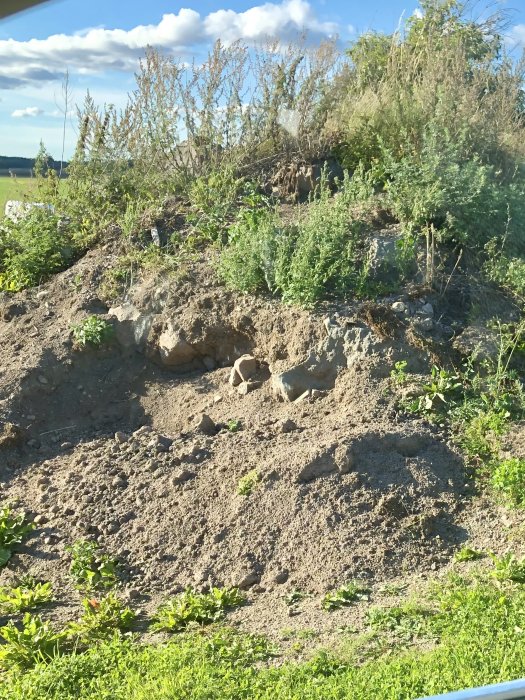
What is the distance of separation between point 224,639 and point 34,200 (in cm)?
654

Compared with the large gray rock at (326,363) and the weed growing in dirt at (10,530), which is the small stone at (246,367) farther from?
the weed growing in dirt at (10,530)

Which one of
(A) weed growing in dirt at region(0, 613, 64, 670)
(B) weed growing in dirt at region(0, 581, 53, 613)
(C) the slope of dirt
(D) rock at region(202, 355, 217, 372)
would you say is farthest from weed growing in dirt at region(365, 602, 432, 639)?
(D) rock at region(202, 355, 217, 372)

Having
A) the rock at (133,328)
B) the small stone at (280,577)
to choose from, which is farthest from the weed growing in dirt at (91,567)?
the rock at (133,328)

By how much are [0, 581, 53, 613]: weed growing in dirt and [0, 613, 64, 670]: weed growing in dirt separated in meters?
0.43

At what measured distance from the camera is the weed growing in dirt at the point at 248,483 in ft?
18.9

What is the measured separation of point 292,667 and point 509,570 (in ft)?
4.83

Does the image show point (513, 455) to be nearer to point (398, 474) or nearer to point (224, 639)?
point (398, 474)

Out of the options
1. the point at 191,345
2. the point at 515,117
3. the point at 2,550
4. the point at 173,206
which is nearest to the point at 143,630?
the point at 2,550

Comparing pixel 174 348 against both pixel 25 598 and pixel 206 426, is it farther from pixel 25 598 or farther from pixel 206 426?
pixel 25 598

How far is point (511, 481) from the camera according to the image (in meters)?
5.62

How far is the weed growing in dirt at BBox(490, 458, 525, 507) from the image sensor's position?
560cm

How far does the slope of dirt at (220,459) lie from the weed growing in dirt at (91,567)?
0.25 feet

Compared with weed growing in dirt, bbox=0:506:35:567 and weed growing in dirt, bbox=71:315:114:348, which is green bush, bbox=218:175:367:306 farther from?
weed growing in dirt, bbox=0:506:35:567

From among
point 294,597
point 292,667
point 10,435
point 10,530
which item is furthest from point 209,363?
point 292,667
